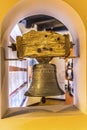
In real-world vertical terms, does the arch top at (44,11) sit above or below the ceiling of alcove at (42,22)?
below

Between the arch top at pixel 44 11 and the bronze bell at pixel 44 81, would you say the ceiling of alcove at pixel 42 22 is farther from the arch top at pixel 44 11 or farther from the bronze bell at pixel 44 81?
the bronze bell at pixel 44 81

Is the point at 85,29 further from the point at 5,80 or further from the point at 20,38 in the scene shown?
the point at 5,80

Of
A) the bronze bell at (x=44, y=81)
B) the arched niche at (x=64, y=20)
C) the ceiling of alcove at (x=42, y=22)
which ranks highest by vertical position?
the ceiling of alcove at (x=42, y=22)

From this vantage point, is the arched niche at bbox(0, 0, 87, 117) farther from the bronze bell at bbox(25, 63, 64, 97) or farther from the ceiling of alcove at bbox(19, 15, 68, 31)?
the ceiling of alcove at bbox(19, 15, 68, 31)

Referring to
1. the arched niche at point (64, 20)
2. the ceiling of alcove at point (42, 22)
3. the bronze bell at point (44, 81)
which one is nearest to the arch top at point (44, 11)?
the arched niche at point (64, 20)

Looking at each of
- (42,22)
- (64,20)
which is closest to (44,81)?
(64,20)

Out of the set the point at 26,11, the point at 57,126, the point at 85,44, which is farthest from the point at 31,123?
the point at 26,11

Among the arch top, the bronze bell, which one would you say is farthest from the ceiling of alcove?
the bronze bell

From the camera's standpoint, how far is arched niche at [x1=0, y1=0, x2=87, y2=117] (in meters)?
1.20

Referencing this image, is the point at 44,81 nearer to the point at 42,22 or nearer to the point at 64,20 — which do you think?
the point at 64,20

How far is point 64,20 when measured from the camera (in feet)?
4.45

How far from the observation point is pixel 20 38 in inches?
45.9

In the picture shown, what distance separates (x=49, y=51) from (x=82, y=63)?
22 cm

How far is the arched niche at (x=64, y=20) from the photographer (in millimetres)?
1198
